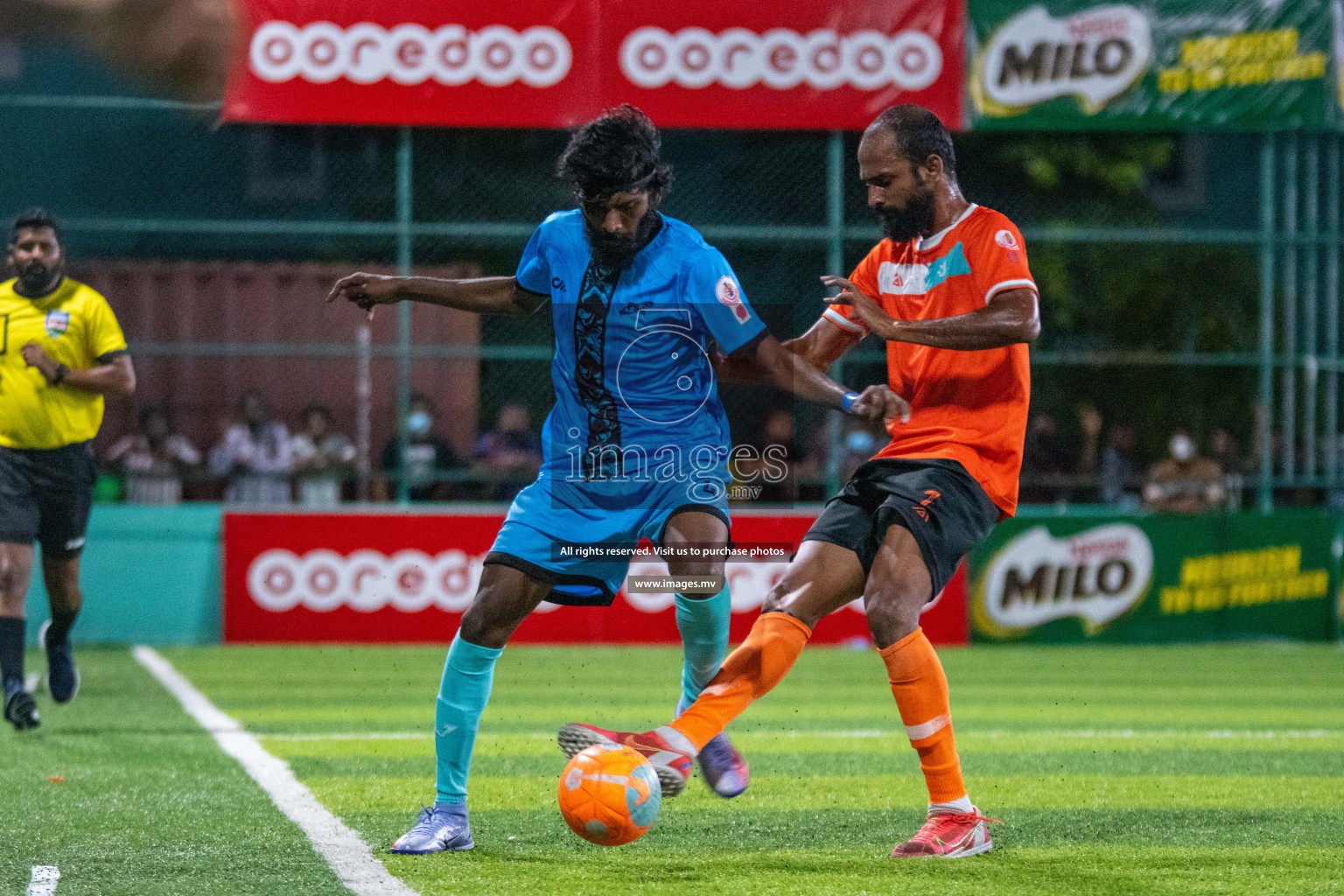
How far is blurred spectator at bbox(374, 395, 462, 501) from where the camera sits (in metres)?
15.1

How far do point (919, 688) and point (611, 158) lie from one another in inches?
70.9

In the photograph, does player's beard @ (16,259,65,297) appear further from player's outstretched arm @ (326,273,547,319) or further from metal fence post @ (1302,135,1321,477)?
metal fence post @ (1302,135,1321,477)

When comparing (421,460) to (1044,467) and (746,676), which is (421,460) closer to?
(1044,467)

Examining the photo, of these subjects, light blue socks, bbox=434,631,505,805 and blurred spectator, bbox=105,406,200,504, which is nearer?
light blue socks, bbox=434,631,505,805

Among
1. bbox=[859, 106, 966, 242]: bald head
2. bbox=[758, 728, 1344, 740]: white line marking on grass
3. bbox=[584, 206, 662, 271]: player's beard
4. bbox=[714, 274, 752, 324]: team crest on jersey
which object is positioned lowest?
bbox=[758, 728, 1344, 740]: white line marking on grass

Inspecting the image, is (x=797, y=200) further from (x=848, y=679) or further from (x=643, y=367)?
(x=643, y=367)

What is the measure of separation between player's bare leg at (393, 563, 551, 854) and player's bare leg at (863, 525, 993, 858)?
102 centimetres

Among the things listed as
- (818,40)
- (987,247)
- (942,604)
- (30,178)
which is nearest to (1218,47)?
(818,40)

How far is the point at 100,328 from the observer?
8.81m

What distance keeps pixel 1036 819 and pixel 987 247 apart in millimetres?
2017

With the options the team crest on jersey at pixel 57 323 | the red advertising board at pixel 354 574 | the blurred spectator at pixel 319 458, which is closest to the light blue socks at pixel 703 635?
the team crest on jersey at pixel 57 323

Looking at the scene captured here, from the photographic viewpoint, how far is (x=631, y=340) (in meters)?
5.38

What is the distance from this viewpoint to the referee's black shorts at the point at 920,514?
5219mm

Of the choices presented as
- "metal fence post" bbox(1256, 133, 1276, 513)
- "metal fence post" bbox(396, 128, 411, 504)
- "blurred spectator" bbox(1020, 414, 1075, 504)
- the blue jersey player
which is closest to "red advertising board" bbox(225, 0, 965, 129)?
"metal fence post" bbox(396, 128, 411, 504)
